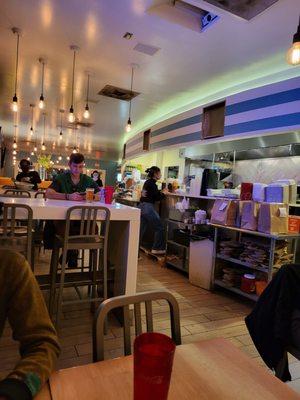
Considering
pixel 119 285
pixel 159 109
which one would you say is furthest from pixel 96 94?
pixel 119 285

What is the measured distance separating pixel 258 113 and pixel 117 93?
3.14 metres

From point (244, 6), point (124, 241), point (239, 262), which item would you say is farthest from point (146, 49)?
point (239, 262)

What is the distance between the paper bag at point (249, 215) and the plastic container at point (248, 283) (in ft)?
1.93

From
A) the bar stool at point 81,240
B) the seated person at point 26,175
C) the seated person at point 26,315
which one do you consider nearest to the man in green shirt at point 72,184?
the bar stool at point 81,240

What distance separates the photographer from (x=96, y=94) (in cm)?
655

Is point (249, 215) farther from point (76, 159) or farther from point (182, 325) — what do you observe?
point (76, 159)

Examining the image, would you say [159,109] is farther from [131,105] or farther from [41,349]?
[41,349]

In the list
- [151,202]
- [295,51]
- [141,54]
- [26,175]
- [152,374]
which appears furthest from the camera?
[26,175]

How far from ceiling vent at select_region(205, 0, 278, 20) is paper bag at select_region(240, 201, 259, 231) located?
2089 mm

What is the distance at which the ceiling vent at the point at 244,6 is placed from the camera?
2.84 m

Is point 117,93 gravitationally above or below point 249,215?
above

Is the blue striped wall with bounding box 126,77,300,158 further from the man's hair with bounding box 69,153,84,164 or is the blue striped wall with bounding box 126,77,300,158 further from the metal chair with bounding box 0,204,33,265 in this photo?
the metal chair with bounding box 0,204,33,265

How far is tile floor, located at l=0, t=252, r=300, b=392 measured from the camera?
2370 millimetres

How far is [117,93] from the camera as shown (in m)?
6.31
